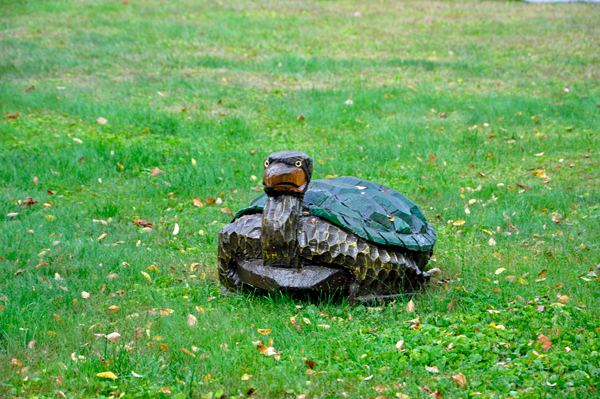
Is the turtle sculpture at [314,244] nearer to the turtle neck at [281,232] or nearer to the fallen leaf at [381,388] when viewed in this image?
the turtle neck at [281,232]

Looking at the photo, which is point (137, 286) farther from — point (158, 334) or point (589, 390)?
point (589, 390)

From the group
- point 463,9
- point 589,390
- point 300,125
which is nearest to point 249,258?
point 589,390

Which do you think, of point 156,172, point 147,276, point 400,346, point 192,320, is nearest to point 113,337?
point 192,320

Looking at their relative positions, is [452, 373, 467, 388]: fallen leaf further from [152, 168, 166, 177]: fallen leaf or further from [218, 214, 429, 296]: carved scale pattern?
[152, 168, 166, 177]: fallen leaf

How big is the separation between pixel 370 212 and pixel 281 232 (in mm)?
890

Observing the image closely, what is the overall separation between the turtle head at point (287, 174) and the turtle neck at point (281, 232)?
82 mm

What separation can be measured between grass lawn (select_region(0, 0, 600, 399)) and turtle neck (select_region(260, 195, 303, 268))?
43 centimetres

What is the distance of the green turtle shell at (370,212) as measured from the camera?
4.90m

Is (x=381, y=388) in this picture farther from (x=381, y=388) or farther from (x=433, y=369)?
(x=433, y=369)

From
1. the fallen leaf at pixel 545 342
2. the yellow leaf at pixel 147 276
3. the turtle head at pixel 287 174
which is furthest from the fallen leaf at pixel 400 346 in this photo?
the yellow leaf at pixel 147 276

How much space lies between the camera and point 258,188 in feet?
27.5

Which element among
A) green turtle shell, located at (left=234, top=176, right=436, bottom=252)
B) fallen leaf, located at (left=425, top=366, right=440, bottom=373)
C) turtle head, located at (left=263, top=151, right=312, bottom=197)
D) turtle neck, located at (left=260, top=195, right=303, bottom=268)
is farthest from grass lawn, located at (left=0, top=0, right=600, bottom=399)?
turtle head, located at (left=263, top=151, right=312, bottom=197)

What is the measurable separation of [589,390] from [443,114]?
852cm

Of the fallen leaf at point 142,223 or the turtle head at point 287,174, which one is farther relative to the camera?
the fallen leaf at point 142,223
